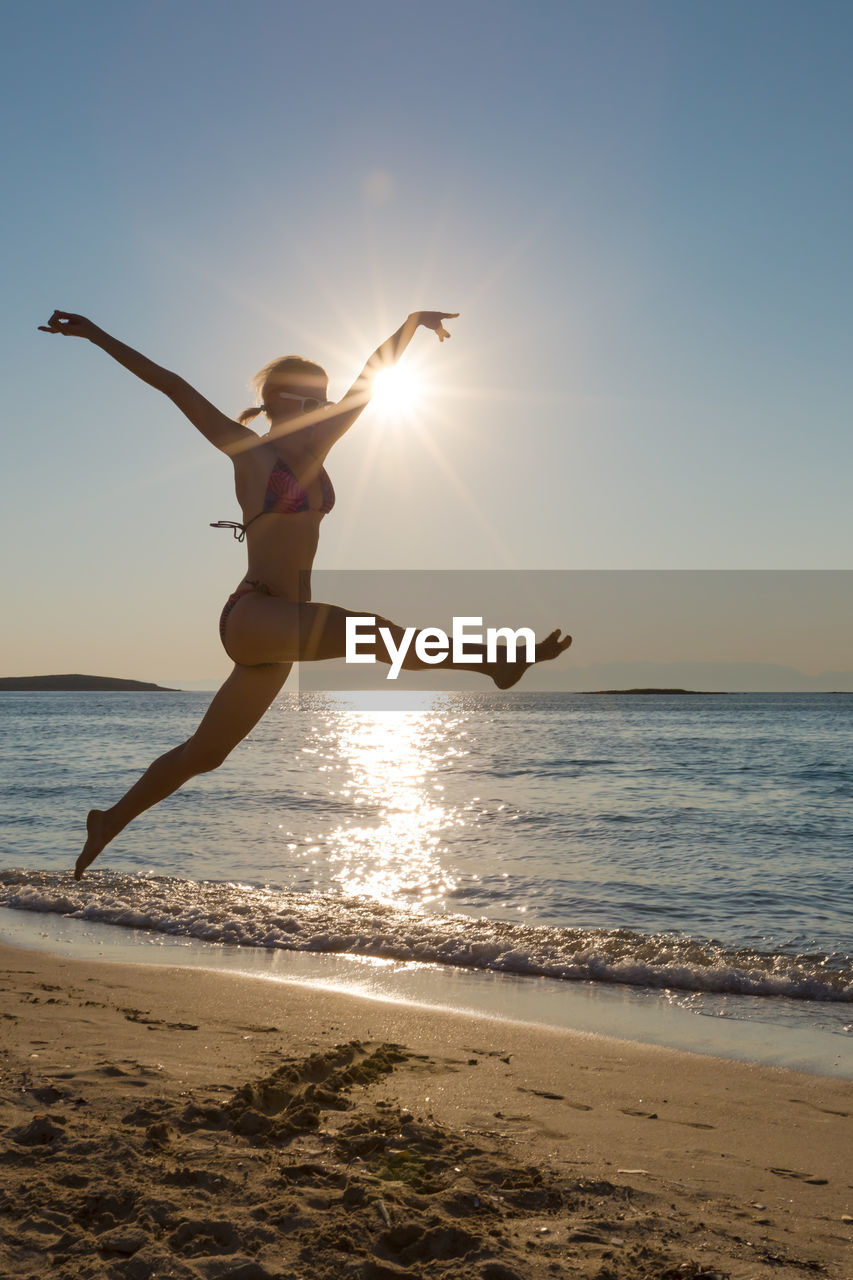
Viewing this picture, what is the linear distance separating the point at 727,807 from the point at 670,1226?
17.6 m

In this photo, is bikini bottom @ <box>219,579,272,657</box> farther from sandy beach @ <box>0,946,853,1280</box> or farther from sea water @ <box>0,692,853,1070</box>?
sea water @ <box>0,692,853,1070</box>

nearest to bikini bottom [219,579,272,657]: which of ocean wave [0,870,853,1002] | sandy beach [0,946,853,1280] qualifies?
sandy beach [0,946,853,1280]

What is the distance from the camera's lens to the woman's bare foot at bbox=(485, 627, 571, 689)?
11.4ft

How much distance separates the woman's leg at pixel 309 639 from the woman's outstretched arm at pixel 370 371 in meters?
0.68

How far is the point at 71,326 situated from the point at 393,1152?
351 cm

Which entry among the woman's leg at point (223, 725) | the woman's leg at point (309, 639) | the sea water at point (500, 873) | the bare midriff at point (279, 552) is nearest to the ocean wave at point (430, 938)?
the sea water at point (500, 873)

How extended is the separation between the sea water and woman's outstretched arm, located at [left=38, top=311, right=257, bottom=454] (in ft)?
18.2

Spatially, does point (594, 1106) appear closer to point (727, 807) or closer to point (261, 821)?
point (261, 821)

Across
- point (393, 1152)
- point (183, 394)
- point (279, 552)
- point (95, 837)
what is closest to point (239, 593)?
point (279, 552)

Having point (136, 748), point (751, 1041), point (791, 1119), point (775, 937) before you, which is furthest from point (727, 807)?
point (136, 748)

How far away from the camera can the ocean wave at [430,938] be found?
349 inches

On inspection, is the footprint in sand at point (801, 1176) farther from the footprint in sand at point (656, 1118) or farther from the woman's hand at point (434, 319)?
the woman's hand at point (434, 319)

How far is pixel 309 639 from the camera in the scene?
338cm

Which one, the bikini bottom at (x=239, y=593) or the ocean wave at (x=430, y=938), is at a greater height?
the bikini bottom at (x=239, y=593)
